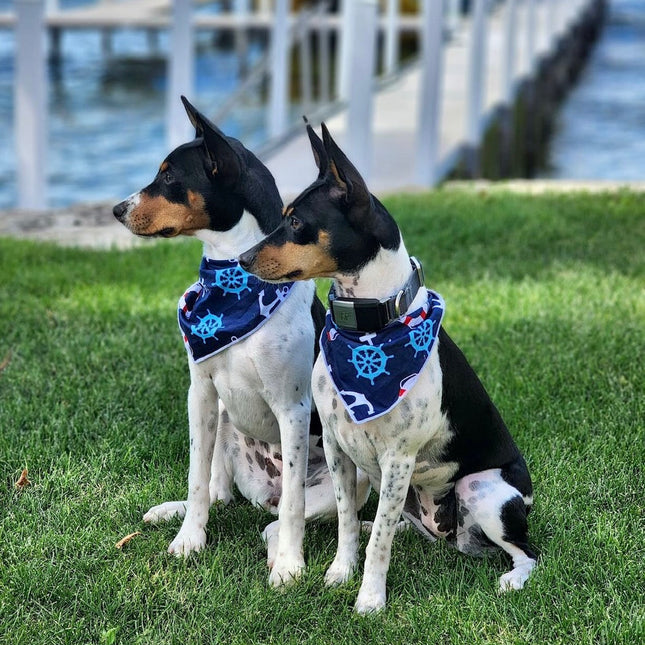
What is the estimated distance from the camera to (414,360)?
3238mm

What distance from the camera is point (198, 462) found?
3643 millimetres

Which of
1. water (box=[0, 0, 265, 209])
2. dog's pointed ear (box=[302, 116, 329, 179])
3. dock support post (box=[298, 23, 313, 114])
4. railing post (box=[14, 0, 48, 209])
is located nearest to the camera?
dog's pointed ear (box=[302, 116, 329, 179])

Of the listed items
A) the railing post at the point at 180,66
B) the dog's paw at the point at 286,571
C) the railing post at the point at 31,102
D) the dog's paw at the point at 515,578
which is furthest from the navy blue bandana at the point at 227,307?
the railing post at the point at 180,66

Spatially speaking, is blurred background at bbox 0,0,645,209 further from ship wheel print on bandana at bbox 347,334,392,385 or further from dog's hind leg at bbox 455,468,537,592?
dog's hind leg at bbox 455,468,537,592

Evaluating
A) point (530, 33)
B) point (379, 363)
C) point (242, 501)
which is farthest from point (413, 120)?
point (379, 363)

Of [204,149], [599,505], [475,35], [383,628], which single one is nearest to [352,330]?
[204,149]

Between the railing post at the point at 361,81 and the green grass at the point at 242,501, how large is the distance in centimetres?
266

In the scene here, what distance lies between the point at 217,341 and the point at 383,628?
3.43ft

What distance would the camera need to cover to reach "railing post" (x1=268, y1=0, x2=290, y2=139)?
38.9ft

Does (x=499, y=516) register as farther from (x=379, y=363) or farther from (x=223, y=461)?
(x=223, y=461)

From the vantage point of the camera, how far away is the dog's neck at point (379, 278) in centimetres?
314

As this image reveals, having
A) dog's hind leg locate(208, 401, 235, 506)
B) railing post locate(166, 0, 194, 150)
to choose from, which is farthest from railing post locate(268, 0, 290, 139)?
dog's hind leg locate(208, 401, 235, 506)

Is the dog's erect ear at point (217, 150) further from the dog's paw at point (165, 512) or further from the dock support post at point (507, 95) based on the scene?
the dock support post at point (507, 95)

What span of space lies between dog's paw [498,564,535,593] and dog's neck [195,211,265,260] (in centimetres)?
138
